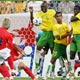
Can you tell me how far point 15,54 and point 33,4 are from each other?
22.0ft

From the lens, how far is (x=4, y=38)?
10977mm

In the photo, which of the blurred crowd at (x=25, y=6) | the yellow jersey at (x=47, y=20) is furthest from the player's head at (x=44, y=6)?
the blurred crowd at (x=25, y=6)

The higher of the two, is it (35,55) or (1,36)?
(1,36)

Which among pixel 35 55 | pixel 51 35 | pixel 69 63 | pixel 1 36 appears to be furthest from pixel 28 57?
pixel 1 36

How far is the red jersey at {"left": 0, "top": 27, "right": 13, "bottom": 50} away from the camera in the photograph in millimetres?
10938

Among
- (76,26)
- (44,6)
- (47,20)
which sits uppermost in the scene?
(44,6)

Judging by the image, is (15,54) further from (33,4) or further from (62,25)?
(33,4)

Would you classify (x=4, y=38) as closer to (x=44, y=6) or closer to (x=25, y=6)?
A: (x=44, y=6)

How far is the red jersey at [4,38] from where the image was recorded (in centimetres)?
1094

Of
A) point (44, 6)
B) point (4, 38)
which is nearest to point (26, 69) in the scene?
point (4, 38)

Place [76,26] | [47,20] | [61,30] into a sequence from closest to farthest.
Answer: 1. [76,26]
2. [61,30]
3. [47,20]

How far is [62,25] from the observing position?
558 inches

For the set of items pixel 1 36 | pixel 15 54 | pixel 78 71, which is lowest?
pixel 78 71

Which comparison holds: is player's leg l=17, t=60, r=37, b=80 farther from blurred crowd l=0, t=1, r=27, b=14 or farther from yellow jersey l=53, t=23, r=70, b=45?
blurred crowd l=0, t=1, r=27, b=14
